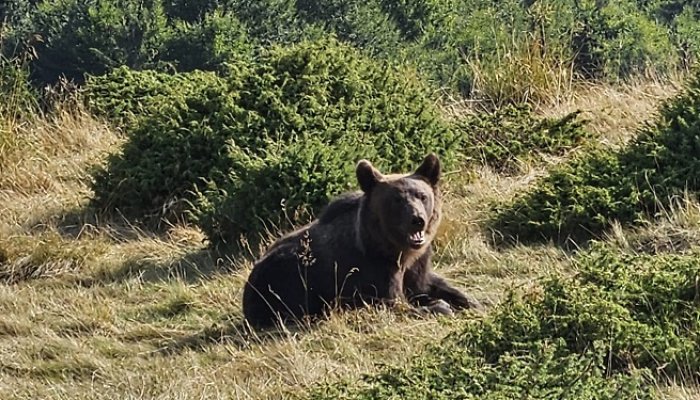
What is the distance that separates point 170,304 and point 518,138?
12.7 feet

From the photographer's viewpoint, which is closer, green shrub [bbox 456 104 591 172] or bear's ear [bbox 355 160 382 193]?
bear's ear [bbox 355 160 382 193]

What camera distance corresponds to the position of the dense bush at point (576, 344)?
5.93 meters

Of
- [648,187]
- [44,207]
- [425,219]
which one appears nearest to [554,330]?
[425,219]

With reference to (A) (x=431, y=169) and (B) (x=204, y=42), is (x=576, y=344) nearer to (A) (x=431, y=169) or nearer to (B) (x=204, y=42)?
(A) (x=431, y=169)

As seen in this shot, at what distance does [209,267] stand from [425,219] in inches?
89.7

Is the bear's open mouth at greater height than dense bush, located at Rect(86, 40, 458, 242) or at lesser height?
greater

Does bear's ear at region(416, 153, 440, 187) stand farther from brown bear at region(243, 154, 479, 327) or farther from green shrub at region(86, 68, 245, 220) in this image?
green shrub at region(86, 68, 245, 220)

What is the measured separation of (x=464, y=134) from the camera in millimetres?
11742

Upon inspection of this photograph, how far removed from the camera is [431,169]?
8539 mm

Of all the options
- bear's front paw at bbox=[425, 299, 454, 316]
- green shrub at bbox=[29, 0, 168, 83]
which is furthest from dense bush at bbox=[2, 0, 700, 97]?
bear's front paw at bbox=[425, 299, 454, 316]

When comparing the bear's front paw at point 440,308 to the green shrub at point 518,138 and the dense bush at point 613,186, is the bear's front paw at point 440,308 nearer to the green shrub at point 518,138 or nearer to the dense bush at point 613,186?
the dense bush at point 613,186

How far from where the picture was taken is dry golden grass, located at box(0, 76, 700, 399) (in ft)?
24.0

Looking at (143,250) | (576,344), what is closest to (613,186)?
(576,344)

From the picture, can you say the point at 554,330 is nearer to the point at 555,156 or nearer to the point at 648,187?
the point at 648,187
